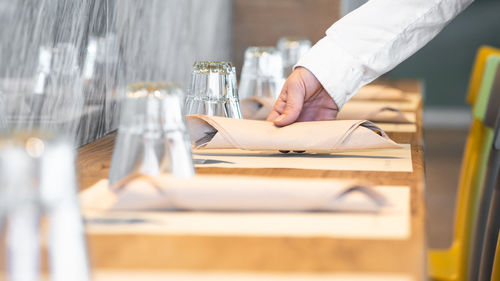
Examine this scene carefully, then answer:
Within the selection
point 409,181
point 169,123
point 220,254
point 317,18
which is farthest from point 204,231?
point 317,18

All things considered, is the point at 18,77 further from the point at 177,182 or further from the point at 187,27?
the point at 187,27

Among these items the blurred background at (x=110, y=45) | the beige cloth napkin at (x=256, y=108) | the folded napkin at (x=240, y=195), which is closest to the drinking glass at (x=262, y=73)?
the beige cloth napkin at (x=256, y=108)

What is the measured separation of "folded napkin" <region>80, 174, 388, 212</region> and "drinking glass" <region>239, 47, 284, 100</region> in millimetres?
1028

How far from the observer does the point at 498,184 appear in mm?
1708

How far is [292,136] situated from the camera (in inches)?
46.8

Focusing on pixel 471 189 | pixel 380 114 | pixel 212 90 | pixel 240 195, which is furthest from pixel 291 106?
pixel 471 189

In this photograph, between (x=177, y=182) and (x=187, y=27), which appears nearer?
(x=177, y=182)

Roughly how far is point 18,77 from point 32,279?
0.61 m

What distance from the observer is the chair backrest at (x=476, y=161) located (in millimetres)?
2129

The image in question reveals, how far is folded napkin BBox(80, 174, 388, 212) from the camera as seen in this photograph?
0.78m

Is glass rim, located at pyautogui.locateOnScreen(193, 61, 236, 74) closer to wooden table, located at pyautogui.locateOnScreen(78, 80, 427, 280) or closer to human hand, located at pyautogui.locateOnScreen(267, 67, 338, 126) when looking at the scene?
human hand, located at pyautogui.locateOnScreen(267, 67, 338, 126)

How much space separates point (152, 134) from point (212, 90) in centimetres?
47

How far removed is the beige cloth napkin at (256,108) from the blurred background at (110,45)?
269 mm

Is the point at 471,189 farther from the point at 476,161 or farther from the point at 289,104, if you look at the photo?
the point at 289,104
